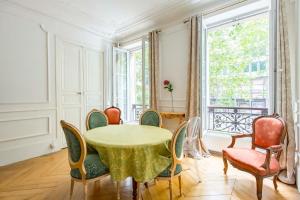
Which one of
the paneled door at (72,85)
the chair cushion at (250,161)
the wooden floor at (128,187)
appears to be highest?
the paneled door at (72,85)

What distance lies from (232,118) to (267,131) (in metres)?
1.65

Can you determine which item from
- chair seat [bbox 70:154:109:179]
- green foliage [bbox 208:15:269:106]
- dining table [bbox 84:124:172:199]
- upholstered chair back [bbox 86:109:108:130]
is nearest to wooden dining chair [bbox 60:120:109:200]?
chair seat [bbox 70:154:109:179]

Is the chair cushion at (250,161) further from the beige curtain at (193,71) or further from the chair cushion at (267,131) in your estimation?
→ the beige curtain at (193,71)

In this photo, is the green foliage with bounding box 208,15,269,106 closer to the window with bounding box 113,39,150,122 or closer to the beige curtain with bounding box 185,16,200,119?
the beige curtain with bounding box 185,16,200,119

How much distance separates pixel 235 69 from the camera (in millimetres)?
3859

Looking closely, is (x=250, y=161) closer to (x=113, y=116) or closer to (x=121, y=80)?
(x=113, y=116)

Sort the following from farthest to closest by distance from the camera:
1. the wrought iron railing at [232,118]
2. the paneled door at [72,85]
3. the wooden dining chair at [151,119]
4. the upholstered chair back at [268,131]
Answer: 1. the paneled door at [72,85]
2. the wrought iron railing at [232,118]
3. the wooden dining chair at [151,119]
4. the upholstered chair back at [268,131]

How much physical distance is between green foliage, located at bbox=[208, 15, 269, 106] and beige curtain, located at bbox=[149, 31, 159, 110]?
121 centimetres

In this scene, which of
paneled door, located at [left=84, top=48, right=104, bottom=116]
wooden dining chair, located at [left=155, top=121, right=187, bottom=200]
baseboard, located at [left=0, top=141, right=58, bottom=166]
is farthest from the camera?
paneled door, located at [left=84, top=48, right=104, bottom=116]

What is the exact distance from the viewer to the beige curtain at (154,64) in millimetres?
4367

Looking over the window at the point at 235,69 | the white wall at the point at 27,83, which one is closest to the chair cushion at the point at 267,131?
the window at the point at 235,69

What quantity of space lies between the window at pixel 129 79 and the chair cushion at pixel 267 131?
3185mm

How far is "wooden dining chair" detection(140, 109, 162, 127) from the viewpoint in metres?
2.98

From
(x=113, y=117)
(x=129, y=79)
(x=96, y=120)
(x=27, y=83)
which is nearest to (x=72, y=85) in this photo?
(x=27, y=83)
